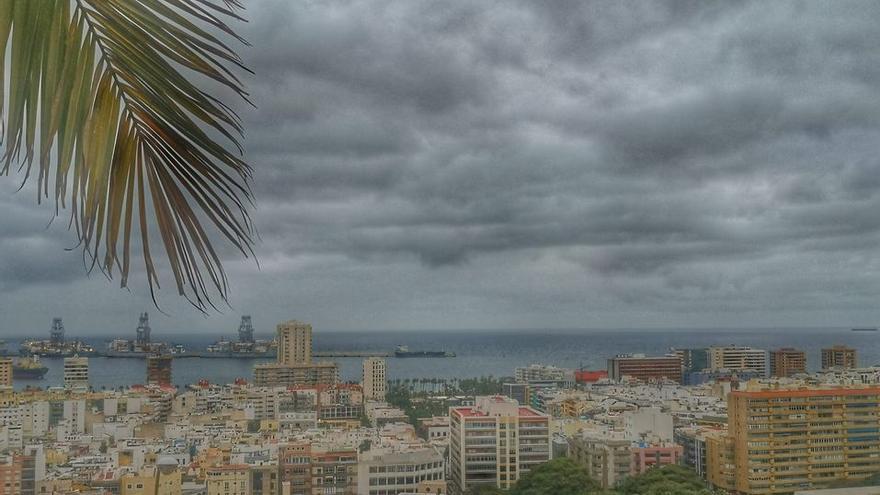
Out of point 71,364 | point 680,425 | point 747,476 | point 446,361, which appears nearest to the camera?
point 747,476

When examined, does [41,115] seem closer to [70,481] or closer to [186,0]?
[186,0]

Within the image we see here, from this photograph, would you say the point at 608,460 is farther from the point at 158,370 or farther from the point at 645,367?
the point at 645,367

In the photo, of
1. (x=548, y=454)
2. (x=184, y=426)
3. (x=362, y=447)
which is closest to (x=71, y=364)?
(x=184, y=426)

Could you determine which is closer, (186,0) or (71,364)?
(186,0)

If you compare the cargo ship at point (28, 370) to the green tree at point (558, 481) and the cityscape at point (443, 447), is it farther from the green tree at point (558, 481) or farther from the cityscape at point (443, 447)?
the green tree at point (558, 481)

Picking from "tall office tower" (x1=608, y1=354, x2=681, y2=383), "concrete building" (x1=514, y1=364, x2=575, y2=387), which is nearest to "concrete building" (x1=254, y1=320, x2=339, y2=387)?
"concrete building" (x1=514, y1=364, x2=575, y2=387)

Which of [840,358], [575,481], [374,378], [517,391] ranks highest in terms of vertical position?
[840,358]

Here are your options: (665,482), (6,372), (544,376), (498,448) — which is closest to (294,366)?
(544,376)

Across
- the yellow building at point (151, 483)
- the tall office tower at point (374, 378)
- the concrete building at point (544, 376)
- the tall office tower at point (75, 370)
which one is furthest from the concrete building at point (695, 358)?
the yellow building at point (151, 483)
